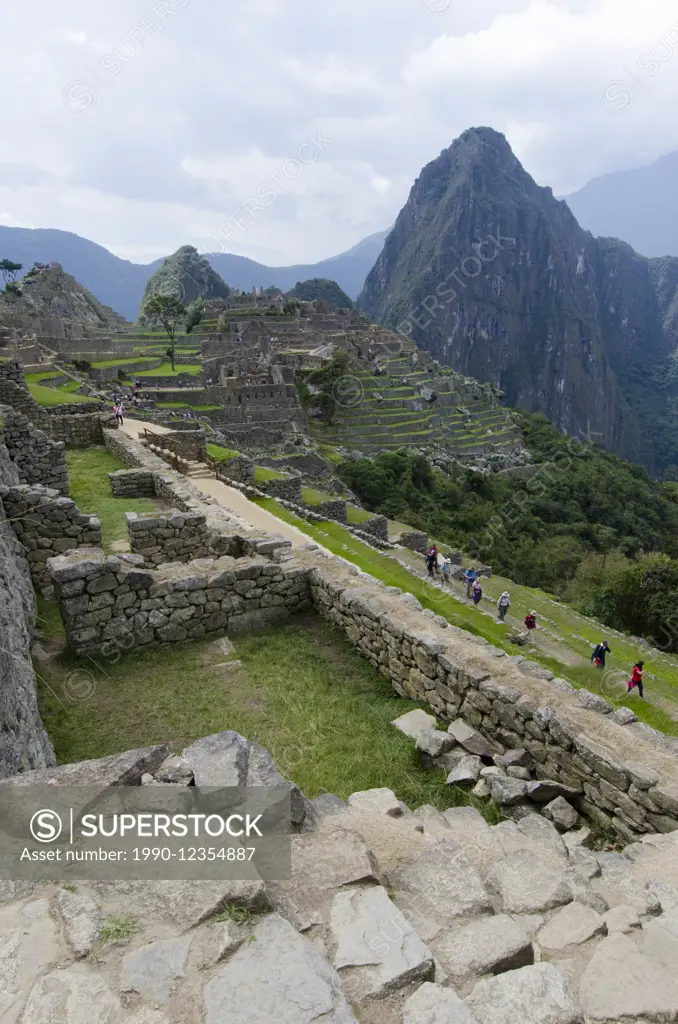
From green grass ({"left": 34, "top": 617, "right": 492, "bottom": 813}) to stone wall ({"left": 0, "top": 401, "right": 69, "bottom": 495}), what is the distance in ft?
23.5

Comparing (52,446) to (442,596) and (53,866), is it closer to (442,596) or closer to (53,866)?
(442,596)

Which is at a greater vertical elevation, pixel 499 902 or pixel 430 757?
pixel 499 902

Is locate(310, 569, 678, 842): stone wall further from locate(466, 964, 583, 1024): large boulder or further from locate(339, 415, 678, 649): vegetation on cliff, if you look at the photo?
locate(339, 415, 678, 649): vegetation on cliff

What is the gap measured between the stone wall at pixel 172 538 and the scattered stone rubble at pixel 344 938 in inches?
250

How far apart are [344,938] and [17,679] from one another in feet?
11.5

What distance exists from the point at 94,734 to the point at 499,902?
4074 mm

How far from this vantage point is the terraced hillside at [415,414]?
6181 centimetres

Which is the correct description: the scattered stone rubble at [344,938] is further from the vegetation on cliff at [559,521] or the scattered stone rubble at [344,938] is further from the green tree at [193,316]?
the green tree at [193,316]

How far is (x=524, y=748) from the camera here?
5117 mm

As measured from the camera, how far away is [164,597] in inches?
276

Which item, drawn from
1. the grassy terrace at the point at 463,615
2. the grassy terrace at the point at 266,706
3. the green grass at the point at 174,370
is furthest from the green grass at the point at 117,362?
the grassy terrace at the point at 266,706

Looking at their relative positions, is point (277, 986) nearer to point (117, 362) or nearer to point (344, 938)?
point (344, 938)

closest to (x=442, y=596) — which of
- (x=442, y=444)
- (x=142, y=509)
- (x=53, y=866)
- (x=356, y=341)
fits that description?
(x=142, y=509)

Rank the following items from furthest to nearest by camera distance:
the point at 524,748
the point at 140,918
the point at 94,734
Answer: the point at 94,734 < the point at 524,748 < the point at 140,918
